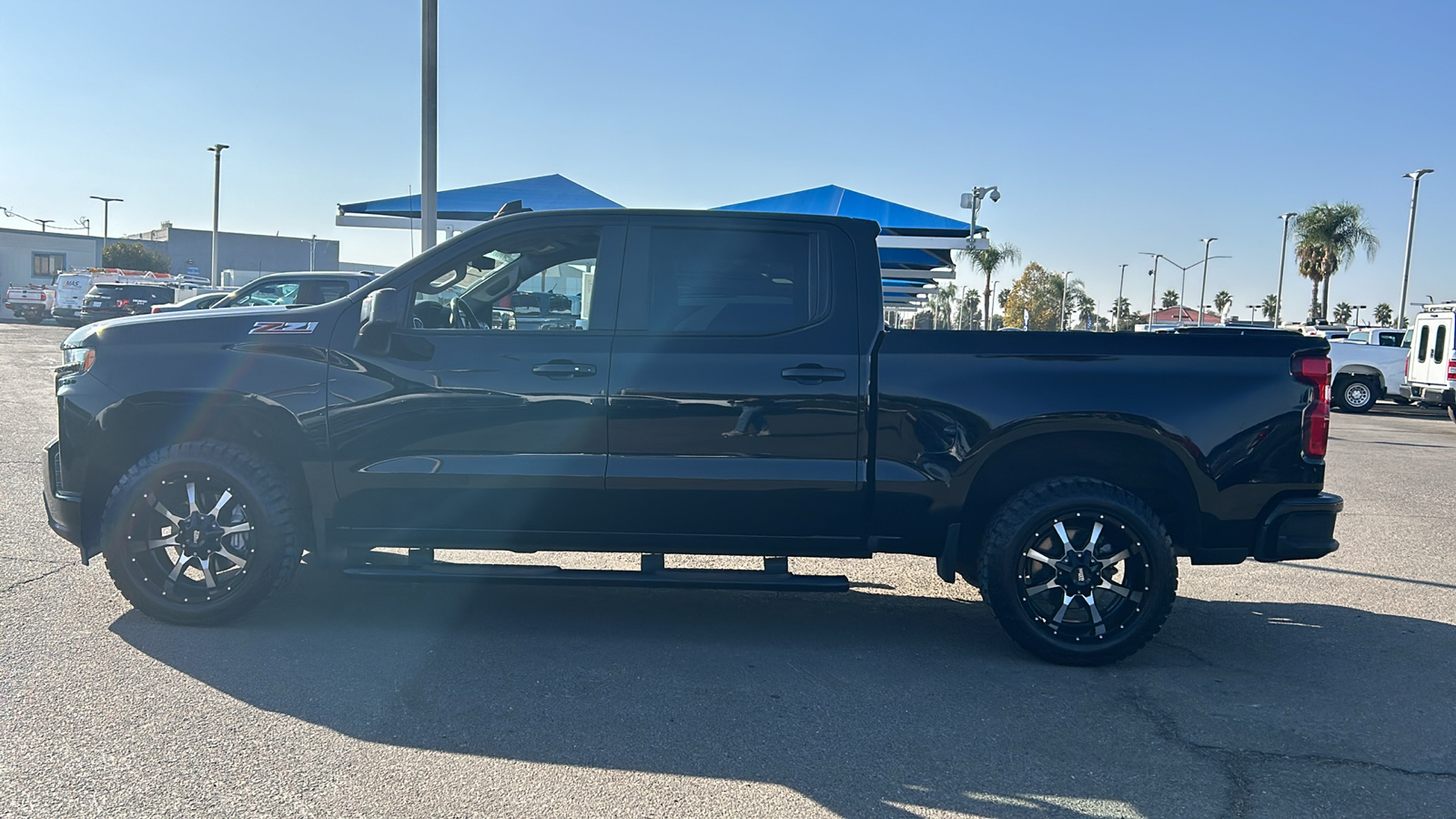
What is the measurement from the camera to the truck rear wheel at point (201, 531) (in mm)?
4914

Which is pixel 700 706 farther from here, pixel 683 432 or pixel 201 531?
pixel 201 531

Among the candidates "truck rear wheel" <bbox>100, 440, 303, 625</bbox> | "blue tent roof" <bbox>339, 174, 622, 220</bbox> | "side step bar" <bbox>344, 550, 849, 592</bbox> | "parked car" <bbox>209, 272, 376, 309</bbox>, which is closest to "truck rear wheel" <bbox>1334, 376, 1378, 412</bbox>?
"blue tent roof" <bbox>339, 174, 622, 220</bbox>

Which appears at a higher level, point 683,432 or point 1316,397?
point 1316,397

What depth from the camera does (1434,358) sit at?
1978 centimetres

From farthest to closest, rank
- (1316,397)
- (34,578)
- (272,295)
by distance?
(272,295)
(34,578)
(1316,397)

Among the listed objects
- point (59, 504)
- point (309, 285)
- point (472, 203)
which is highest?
point (472, 203)

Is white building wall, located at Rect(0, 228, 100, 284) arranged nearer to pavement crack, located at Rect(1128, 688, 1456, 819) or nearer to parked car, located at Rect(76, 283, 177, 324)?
parked car, located at Rect(76, 283, 177, 324)

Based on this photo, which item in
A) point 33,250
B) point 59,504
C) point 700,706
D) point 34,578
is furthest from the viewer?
point 33,250

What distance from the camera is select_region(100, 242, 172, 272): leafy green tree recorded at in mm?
67500

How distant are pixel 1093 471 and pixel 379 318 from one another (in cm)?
336

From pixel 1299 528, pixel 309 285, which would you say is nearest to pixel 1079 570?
pixel 1299 528

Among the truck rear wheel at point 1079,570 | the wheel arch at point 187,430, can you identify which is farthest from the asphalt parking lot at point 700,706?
the wheel arch at point 187,430

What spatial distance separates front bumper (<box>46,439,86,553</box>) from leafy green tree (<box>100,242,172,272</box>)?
236 ft

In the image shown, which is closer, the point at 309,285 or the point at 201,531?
the point at 201,531
